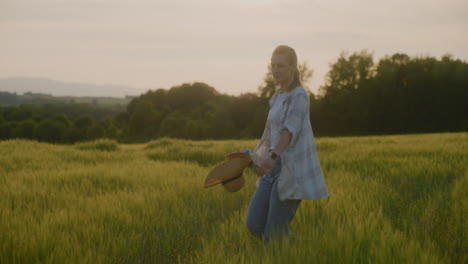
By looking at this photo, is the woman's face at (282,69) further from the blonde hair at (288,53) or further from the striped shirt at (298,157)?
the striped shirt at (298,157)

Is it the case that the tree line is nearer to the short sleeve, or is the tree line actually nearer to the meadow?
the meadow

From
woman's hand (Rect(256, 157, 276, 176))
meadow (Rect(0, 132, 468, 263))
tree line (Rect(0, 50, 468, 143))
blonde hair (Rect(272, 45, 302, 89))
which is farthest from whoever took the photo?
tree line (Rect(0, 50, 468, 143))

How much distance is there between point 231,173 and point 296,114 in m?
0.75

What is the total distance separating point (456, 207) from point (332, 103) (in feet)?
131

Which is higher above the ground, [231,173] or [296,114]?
[296,114]

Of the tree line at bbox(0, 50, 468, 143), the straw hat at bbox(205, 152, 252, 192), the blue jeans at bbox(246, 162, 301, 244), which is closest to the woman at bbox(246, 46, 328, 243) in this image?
the blue jeans at bbox(246, 162, 301, 244)

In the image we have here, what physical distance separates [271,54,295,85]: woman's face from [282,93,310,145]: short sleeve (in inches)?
8.1

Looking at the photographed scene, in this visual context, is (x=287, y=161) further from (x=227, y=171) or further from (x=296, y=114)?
(x=227, y=171)

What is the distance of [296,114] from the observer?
8.87 ft

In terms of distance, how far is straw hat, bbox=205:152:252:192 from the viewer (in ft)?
9.06

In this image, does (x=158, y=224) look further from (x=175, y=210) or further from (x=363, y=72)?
(x=363, y=72)

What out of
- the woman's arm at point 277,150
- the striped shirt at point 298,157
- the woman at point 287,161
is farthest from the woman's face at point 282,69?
the woman's arm at point 277,150

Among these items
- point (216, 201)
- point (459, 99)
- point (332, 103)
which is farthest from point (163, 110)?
point (216, 201)

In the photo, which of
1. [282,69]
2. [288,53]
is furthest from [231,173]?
[288,53]
